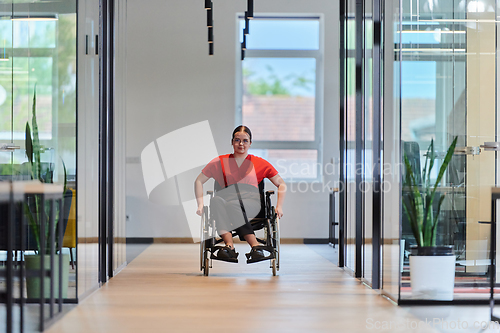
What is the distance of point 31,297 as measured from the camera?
2.74m

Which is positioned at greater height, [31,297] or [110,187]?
[110,187]

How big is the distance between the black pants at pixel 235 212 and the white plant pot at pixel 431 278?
1396mm

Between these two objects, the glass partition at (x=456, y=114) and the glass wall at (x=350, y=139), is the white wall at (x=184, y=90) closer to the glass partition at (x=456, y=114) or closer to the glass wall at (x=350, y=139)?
the glass wall at (x=350, y=139)

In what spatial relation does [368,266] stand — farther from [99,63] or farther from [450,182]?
[99,63]

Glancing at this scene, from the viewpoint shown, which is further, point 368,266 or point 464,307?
point 368,266

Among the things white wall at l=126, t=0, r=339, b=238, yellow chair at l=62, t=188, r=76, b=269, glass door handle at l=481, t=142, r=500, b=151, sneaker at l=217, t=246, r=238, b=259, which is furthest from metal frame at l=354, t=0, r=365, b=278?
white wall at l=126, t=0, r=339, b=238

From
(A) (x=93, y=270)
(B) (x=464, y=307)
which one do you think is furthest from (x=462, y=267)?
(A) (x=93, y=270)

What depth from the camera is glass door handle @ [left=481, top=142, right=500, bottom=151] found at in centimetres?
324

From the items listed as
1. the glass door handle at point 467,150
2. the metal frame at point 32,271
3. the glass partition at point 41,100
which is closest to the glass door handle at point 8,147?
the glass partition at point 41,100

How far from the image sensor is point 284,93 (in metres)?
6.13

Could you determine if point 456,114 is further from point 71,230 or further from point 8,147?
point 8,147

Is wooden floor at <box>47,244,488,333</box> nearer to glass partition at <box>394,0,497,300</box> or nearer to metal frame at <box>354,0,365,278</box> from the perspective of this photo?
metal frame at <box>354,0,365,278</box>

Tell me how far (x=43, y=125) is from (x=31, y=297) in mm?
959

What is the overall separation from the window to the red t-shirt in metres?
2.01
